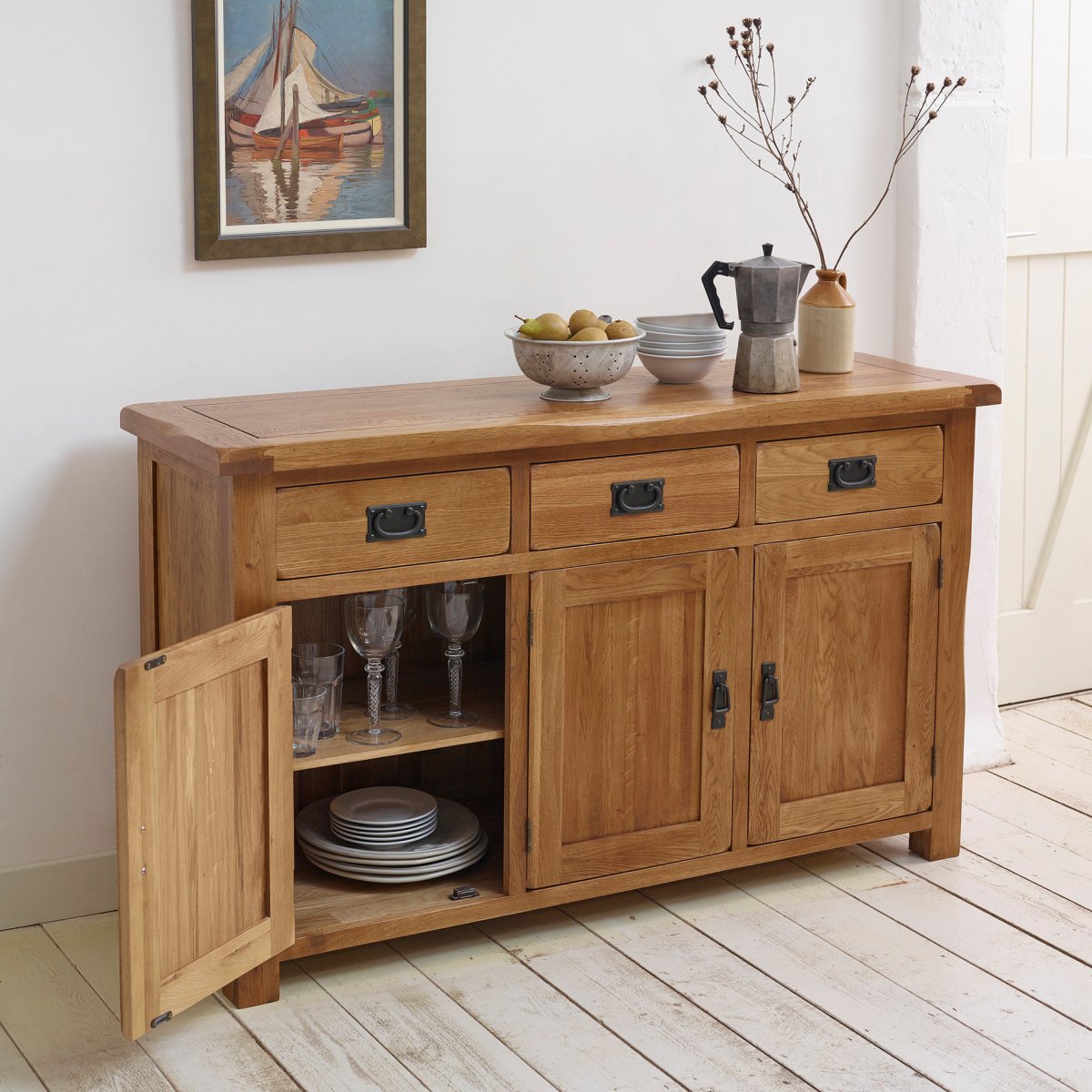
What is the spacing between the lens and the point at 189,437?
8.61ft

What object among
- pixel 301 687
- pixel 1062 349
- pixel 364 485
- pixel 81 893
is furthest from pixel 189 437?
pixel 1062 349

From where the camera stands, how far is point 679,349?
10.2 ft

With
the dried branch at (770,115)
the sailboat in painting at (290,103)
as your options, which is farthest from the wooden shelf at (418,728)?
the dried branch at (770,115)

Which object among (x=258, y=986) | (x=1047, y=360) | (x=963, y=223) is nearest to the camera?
(x=258, y=986)

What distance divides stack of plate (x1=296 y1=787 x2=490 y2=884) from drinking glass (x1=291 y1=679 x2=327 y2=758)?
22 cm

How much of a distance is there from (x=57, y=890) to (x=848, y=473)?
174 cm

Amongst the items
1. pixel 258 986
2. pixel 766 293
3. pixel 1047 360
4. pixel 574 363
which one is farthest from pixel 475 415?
pixel 1047 360

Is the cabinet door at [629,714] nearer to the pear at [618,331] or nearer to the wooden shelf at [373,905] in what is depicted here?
the wooden shelf at [373,905]

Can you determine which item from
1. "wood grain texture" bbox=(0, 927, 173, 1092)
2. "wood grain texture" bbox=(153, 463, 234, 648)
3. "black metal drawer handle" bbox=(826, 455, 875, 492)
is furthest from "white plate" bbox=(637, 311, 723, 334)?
"wood grain texture" bbox=(0, 927, 173, 1092)

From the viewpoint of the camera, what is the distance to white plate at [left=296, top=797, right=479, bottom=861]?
9.73ft

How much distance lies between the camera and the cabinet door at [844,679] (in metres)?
3.11

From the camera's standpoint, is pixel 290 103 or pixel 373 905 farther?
pixel 290 103

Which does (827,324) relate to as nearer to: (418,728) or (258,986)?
(418,728)

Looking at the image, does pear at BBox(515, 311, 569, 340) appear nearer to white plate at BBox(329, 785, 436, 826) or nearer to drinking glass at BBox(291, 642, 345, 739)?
drinking glass at BBox(291, 642, 345, 739)
